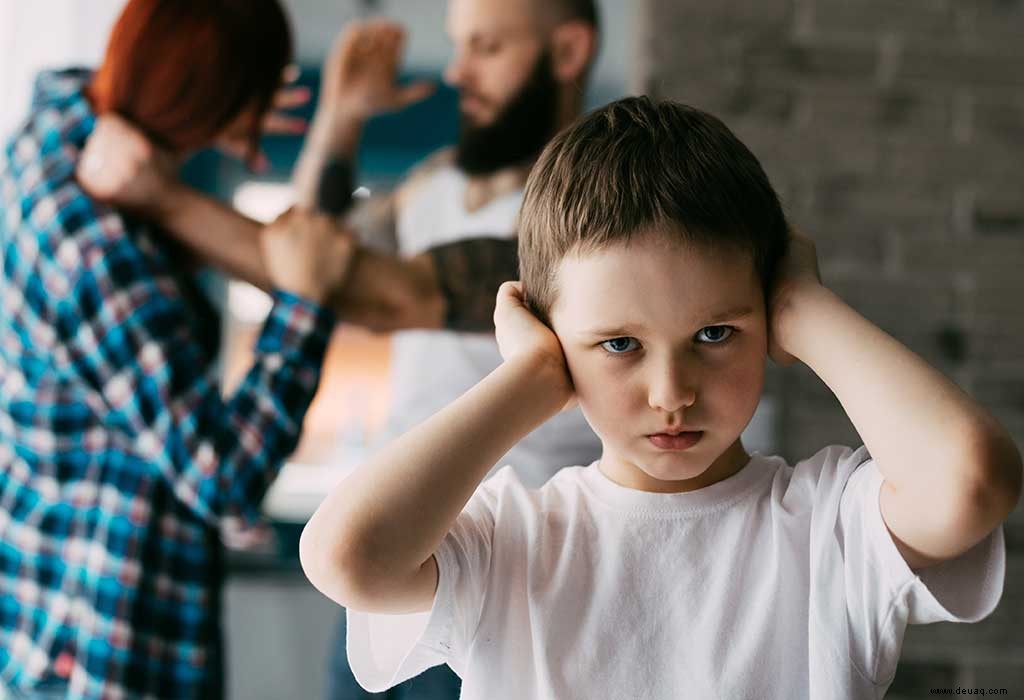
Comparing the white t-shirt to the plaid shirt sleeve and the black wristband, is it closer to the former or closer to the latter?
the plaid shirt sleeve

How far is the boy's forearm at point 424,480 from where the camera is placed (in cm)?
60

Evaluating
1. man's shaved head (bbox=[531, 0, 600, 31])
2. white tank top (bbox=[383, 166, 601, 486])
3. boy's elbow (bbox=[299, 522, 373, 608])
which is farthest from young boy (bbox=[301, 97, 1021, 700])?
man's shaved head (bbox=[531, 0, 600, 31])

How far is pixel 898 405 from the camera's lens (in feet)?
2.02

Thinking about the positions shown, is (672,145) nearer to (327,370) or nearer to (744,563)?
(744,563)

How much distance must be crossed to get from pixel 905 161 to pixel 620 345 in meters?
1.56

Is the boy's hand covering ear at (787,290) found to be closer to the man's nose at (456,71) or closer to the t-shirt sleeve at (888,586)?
the t-shirt sleeve at (888,586)

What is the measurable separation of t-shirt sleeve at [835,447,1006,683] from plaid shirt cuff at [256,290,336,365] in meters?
0.73

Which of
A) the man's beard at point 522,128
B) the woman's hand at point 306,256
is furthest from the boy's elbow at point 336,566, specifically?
the man's beard at point 522,128

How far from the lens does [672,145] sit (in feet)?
2.14

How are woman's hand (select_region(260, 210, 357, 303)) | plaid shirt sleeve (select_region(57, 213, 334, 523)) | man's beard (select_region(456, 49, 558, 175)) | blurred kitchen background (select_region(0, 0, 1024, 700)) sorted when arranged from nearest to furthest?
plaid shirt sleeve (select_region(57, 213, 334, 523)), woman's hand (select_region(260, 210, 357, 303)), man's beard (select_region(456, 49, 558, 175)), blurred kitchen background (select_region(0, 0, 1024, 700))

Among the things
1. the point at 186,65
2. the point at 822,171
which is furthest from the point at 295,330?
the point at 822,171

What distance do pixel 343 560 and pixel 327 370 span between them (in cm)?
134

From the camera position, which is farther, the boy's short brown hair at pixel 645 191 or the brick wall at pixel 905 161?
the brick wall at pixel 905 161

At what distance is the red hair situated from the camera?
124cm
